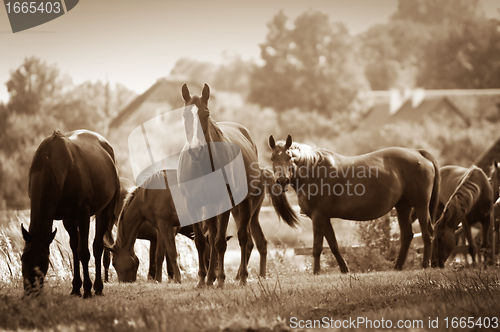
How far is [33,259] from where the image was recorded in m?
5.88

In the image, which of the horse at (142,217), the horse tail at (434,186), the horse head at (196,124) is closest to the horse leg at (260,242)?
the horse at (142,217)

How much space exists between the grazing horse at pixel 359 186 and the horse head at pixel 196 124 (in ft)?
8.60

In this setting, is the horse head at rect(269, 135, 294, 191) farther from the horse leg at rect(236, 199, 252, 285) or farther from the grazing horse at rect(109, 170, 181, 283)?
the grazing horse at rect(109, 170, 181, 283)

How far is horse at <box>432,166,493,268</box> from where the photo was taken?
1109 centimetres

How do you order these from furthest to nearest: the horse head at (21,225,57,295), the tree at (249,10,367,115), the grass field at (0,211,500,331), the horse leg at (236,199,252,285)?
the tree at (249,10,367,115) → the horse leg at (236,199,252,285) → the horse head at (21,225,57,295) → the grass field at (0,211,500,331)

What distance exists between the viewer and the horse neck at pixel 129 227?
941 centimetres

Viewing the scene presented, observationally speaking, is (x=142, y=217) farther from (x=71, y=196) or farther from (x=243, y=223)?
(x=71, y=196)

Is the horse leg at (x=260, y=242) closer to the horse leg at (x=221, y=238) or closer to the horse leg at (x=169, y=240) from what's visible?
the horse leg at (x=169, y=240)

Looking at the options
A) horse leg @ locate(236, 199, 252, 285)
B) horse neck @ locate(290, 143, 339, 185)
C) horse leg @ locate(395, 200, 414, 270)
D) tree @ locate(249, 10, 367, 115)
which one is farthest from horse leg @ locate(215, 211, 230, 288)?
tree @ locate(249, 10, 367, 115)

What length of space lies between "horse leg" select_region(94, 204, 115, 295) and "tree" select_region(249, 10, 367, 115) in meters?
43.6

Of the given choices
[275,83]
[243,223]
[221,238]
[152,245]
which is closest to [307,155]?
[243,223]

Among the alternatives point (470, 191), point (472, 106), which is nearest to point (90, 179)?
point (470, 191)

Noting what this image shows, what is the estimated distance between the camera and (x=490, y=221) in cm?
1238

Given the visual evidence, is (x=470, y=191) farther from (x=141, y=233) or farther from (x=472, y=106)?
(x=472, y=106)
